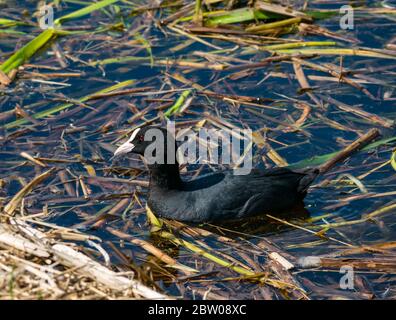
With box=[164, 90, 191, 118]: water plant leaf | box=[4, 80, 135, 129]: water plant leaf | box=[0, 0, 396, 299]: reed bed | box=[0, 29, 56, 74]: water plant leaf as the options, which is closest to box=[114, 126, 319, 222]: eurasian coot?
box=[0, 0, 396, 299]: reed bed

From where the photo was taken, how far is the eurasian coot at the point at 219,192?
721 cm

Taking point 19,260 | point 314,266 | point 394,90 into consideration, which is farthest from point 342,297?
point 394,90

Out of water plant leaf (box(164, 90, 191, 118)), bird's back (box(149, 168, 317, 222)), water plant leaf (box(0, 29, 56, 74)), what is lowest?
bird's back (box(149, 168, 317, 222))

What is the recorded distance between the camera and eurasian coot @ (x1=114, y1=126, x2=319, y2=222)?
7.21 meters

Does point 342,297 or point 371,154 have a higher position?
point 371,154

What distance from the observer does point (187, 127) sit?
8.18 meters

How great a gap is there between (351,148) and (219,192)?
4.18ft

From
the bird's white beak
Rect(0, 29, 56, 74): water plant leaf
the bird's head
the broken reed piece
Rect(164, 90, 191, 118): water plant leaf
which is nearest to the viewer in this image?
the bird's head

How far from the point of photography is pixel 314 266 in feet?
21.4

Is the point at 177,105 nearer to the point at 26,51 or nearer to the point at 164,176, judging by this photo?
the point at 164,176

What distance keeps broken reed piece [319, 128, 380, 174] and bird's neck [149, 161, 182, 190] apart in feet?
3.99

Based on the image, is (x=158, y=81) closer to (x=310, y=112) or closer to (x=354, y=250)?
(x=310, y=112)

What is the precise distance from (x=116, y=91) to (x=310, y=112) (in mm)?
1787

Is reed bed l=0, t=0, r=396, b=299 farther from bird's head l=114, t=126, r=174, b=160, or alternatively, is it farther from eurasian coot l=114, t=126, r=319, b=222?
bird's head l=114, t=126, r=174, b=160
